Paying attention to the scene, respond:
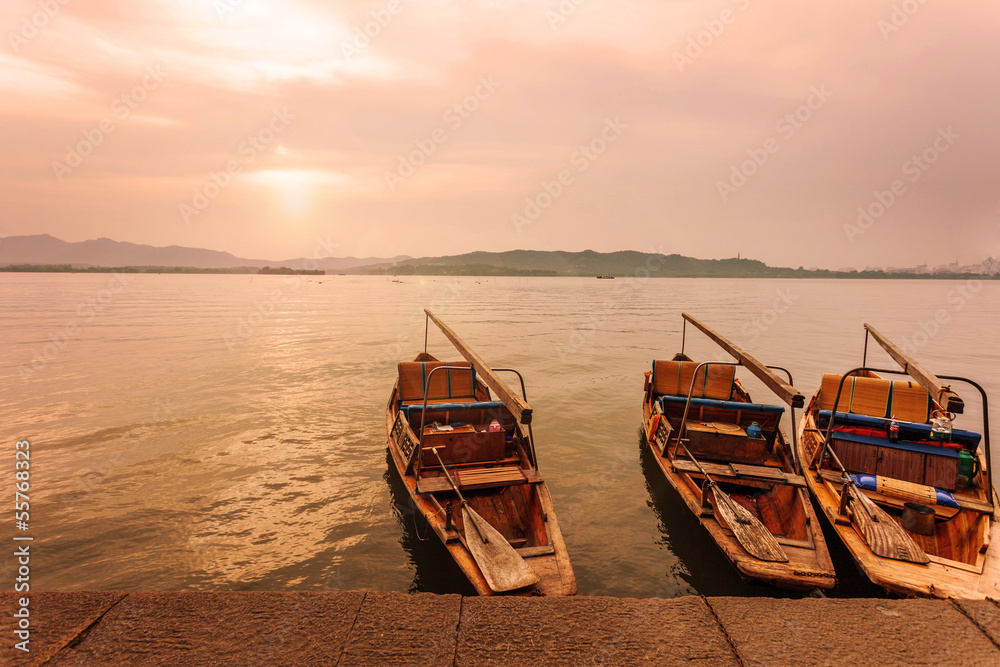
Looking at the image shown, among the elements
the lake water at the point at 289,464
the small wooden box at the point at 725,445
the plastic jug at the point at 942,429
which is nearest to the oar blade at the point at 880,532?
the lake water at the point at 289,464

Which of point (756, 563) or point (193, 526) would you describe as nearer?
point (756, 563)

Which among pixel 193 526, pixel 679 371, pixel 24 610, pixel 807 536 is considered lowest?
pixel 193 526

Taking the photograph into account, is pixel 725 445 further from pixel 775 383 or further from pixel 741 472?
pixel 775 383

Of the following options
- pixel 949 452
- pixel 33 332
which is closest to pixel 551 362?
pixel 949 452

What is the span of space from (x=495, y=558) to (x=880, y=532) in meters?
5.56

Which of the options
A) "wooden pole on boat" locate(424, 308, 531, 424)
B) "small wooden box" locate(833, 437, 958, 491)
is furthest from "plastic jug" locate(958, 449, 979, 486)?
"wooden pole on boat" locate(424, 308, 531, 424)

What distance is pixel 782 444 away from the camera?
1062 centimetres

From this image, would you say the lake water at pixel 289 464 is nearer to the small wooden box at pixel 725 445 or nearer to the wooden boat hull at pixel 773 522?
the wooden boat hull at pixel 773 522

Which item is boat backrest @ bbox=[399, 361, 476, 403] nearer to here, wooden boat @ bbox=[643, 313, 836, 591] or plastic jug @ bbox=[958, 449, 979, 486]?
wooden boat @ bbox=[643, 313, 836, 591]

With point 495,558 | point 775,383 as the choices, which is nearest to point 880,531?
point 775,383

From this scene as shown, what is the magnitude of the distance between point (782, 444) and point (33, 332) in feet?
152

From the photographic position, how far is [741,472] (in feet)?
29.4

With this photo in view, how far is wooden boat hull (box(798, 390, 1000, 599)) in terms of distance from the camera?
18.7 ft

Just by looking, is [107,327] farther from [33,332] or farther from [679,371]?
[679,371]
